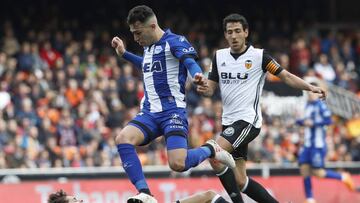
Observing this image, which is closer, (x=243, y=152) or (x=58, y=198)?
(x=58, y=198)

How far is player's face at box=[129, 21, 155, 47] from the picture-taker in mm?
10516

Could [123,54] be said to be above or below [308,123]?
above

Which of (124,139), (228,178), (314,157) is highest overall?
(124,139)

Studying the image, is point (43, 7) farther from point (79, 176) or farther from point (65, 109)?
point (79, 176)

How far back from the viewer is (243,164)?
460 inches

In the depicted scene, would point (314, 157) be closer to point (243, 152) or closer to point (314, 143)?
point (314, 143)

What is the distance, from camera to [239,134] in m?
11.4

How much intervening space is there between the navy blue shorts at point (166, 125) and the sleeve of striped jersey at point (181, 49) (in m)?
0.62

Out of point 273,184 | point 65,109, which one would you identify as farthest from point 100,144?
point 273,184

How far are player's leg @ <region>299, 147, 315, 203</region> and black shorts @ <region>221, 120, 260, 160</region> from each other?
17.1ft

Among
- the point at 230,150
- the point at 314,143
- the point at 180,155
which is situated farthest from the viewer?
the point at 314,143

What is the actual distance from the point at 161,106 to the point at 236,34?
54.6 inches

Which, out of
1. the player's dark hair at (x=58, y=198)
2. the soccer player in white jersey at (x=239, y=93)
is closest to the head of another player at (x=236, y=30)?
the soccer player in white jersey at (x=239, y=93)

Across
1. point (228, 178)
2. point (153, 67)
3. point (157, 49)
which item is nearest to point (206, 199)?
point (228, 178)
